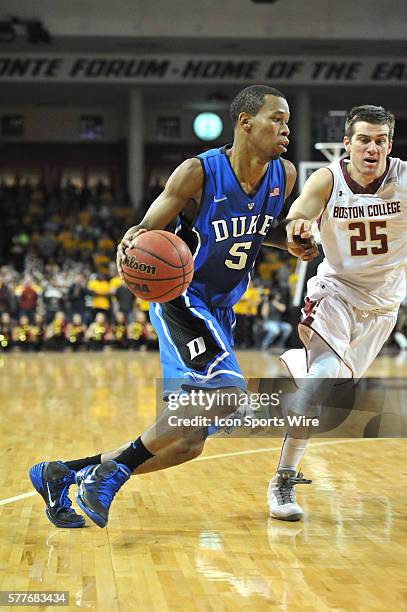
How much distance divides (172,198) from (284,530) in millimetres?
1542

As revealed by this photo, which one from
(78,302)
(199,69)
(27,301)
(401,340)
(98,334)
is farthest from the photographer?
(199,69)

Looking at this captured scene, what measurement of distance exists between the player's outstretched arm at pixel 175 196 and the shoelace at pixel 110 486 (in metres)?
0.96

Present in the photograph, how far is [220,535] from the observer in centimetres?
401

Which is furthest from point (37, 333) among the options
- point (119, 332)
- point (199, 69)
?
point (199, 69)

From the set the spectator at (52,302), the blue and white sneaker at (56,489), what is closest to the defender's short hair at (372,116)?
the blue and white sneaker at (56,489)

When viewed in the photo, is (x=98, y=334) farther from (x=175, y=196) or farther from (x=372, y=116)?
(x=175, y=196)

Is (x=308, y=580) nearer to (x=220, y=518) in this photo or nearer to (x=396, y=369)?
(x=220, y=518)

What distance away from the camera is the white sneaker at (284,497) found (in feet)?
14.2

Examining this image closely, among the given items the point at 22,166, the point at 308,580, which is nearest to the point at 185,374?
the point at 308,580

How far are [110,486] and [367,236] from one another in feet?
5.92

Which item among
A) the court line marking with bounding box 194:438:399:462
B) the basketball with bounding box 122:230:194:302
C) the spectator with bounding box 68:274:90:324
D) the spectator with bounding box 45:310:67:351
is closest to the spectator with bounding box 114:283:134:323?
the spectator with bounding box 68:274:90:324

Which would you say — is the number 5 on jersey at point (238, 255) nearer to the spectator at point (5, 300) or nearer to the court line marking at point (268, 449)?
the court line marking at point (268, 449)

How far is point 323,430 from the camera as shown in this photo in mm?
7605

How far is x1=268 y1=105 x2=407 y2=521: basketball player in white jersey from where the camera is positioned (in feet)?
15.0
